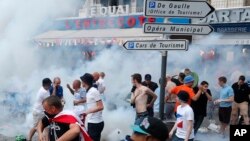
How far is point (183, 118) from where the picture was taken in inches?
282

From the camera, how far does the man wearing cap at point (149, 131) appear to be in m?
3.47

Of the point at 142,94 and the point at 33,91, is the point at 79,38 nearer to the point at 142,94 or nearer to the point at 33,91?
the point at 33,91

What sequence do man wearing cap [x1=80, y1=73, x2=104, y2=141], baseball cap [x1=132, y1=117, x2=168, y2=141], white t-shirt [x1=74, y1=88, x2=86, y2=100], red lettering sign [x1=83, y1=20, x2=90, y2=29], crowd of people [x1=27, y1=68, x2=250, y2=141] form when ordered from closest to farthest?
baseball cap [x1=132, y1=117, x2=168, y2=141], crowd of people [x1=27, y1=68, x2=250, y2=141], man wearing cap [x1=80, y1=73, x2=104, y2=141], white t-shirt [x1=74, y1=88, x2=86, y2=100], red lettering sign [x1=83, y1=20, x2=90, y2=29]

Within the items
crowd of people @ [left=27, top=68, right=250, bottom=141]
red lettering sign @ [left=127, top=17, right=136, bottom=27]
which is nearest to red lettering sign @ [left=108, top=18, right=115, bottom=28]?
red lettering sign @ [left=127, top=17, right=136, bottom=27]

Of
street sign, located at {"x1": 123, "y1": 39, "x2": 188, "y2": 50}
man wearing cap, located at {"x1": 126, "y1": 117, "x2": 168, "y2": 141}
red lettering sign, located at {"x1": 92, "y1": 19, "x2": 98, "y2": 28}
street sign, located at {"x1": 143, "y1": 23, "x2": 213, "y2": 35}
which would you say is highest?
street sign, located at {"x1": 143, "y1": 23, "x2": 213, "y2": 35}

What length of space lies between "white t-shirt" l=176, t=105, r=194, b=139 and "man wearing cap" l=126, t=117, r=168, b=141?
3646 mm

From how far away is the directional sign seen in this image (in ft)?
23.1

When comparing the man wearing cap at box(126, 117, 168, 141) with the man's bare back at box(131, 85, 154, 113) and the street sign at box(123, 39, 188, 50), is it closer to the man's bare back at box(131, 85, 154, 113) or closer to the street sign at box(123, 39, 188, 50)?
the street sign at box(123, 39, 188, 50)

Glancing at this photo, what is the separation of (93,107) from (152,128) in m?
4.59

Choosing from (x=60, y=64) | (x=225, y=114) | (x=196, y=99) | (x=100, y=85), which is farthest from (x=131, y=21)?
(x=196, y=99)

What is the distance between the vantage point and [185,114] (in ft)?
23.4

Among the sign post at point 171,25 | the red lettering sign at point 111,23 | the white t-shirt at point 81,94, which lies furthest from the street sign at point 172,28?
the red lettering sign at point 111,23

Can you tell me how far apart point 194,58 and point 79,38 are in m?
9.29

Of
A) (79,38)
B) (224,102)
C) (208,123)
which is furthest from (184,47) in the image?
(79,38)
